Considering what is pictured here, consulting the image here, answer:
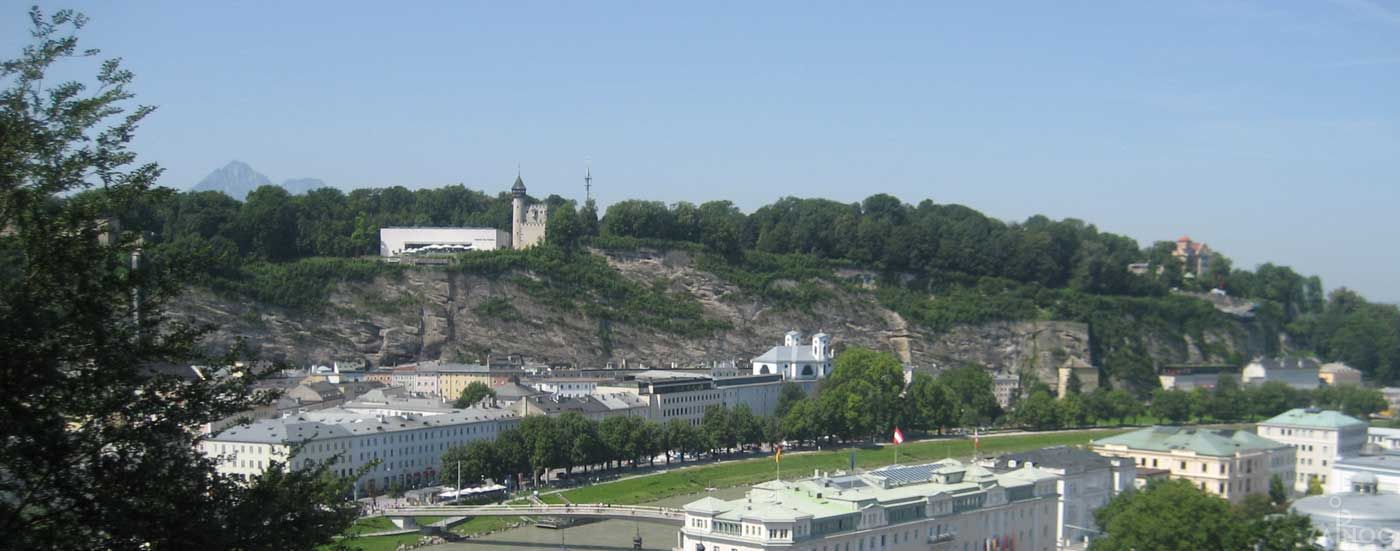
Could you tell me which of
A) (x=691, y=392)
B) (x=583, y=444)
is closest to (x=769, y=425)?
(x=691, y=392)

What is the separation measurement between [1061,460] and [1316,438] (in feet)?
60.2

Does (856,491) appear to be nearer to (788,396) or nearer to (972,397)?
(788,396)

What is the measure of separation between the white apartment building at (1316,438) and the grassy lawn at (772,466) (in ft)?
37.2

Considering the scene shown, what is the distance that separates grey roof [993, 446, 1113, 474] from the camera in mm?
39750

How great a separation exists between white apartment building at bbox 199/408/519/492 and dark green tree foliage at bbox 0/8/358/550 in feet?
123

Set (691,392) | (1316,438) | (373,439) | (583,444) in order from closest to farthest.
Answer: (373,439) < (1316,438) < (583,444) < (691,392)

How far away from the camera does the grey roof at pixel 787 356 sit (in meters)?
77.9

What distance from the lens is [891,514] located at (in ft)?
106

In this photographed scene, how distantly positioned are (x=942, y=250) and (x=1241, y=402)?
2431 centimetres

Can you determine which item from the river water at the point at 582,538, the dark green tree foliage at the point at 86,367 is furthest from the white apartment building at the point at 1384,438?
the dark green tree foliage at the point at 86,367

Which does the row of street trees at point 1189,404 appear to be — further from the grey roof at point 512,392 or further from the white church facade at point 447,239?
the white church facade at point 447,239

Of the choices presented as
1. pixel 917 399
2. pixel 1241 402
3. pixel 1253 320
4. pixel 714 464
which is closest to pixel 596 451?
pixel 714 464

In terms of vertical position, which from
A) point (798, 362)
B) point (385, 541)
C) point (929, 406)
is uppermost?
point (798, 362)

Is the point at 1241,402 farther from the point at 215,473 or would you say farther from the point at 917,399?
the point at 215,473
